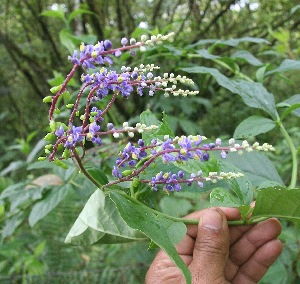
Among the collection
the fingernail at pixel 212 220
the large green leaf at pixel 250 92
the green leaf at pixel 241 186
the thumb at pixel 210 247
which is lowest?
the thumb at pixel 210 247

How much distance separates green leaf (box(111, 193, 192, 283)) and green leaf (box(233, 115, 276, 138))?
44cm

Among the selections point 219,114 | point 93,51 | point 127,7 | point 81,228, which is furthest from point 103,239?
point 219,114

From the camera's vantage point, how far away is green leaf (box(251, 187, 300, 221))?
698 millimetres

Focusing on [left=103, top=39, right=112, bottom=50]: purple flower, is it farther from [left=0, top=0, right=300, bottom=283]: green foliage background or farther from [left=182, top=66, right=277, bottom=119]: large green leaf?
[left=0, top=0, right=300, bottom=283]: green foliage background

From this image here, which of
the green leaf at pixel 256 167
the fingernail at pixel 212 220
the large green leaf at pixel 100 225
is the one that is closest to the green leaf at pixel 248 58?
the green leaf at pixel 256 167

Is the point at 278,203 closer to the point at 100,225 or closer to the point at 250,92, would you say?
the point at 100,225

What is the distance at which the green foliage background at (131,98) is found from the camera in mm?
1521

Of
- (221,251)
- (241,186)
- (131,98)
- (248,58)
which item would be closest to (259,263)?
(221,251)

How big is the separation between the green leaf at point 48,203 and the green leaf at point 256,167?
606 mm

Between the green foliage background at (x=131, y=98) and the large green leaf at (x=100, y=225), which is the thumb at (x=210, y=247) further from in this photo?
the green foliage background at (x=131, y=98)

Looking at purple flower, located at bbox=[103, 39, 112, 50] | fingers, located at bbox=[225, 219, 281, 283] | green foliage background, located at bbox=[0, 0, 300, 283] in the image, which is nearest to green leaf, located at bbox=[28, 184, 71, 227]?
green foliage background, located at bbox=[0, 0, 300, 283]

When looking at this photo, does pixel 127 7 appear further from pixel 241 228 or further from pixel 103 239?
pixel 103 239

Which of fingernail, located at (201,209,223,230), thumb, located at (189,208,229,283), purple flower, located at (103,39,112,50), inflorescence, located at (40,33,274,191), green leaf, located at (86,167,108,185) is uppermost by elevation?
purple flower, located at (103,39,112,50)

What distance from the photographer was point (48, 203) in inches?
54.0
